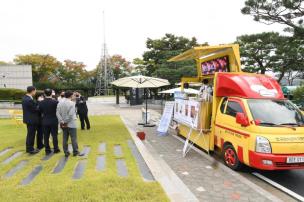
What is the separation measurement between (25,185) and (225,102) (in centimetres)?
523

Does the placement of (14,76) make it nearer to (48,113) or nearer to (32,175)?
(48,113)

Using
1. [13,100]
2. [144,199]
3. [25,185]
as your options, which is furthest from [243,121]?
[13,100]

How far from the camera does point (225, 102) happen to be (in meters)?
7.97

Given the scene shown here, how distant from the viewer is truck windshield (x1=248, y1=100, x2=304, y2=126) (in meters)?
6.65

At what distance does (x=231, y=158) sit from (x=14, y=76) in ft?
113

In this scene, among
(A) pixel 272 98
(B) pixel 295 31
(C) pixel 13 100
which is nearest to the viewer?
(A) pixel 272 98

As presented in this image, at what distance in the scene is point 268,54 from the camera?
26.4m

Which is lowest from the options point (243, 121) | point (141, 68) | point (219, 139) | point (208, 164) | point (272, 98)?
point (208, 164)

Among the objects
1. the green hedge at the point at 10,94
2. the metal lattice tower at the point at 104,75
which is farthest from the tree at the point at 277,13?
the metal lattice tower at the point at 104,75

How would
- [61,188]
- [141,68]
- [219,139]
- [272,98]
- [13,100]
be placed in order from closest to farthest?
[61,188], [272,98], [219,139], [13,100], [141,68]

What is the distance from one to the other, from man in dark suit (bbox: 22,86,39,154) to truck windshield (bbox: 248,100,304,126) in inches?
220

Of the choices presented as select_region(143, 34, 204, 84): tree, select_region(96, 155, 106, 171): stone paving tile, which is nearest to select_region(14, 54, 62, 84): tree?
select_region(143, 34, 204, 84): tree

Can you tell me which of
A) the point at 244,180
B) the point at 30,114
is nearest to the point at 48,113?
the point at 30,114

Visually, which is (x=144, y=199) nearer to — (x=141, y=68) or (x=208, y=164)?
(x=208, y=164)
